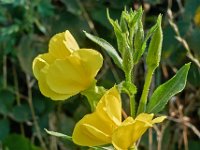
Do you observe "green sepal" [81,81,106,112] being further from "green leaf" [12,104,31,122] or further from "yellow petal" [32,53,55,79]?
"green leaf" [12,104,31,122]

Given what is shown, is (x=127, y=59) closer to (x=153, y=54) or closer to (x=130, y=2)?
(x=153, y=54)

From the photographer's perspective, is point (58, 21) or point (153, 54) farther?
point (58, 21)

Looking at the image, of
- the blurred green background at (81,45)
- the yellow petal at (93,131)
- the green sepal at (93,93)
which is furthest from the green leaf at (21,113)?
the yellow petal at (93,131)

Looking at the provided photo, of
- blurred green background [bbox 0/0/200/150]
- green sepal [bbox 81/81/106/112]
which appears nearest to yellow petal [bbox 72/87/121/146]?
green sepal [bbox 81/81/106/112]

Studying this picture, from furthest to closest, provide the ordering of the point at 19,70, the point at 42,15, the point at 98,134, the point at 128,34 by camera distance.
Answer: the point at 19,70 < the point at 42,15 < the point at 128,34 < the point at 98,134

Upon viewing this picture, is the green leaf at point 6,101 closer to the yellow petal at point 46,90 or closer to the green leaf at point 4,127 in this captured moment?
the green leaf at point 4,127

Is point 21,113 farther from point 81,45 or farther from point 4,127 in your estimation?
point 81,45

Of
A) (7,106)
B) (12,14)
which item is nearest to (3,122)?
(7,106)
